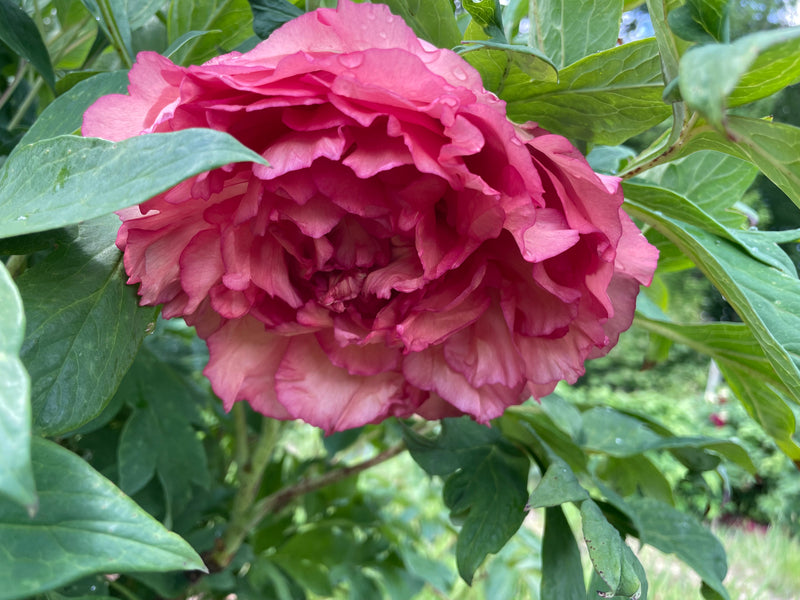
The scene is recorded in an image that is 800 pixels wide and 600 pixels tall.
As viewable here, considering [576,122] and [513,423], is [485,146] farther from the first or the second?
[513,423]

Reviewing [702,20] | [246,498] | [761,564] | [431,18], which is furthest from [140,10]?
[761,564]

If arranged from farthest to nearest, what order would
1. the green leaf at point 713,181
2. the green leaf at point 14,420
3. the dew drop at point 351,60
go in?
the green leaf at point 713,181 < the dew drop at point 351,60 < the green leaf at point 14,420

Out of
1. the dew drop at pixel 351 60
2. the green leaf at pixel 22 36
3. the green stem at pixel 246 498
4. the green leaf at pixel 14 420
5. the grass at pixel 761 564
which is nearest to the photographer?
the green leaf at pixel 14 420

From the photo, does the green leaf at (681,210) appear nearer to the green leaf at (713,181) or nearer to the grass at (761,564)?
the green leaf at (713,181)

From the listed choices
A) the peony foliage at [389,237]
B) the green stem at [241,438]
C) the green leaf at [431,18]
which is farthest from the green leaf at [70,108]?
the green stem at [241,438]

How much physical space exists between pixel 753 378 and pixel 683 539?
12 cm

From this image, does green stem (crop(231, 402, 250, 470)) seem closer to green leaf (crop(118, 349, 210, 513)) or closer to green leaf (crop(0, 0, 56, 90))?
green leaf (crop(118, 349, 210, 513))

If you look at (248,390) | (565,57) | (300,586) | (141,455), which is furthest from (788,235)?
(300,586)

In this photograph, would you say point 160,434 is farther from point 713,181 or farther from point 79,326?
point 713,181

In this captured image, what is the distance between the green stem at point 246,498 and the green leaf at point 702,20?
0.45 meters

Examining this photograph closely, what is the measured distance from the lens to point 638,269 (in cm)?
28

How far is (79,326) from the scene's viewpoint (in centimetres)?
26

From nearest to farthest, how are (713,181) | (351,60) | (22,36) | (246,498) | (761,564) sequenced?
1. (351,60)
2. (22,36)
3. (713,181)
4. (246,498)
5. (761,564)

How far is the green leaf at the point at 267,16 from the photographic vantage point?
319mm
